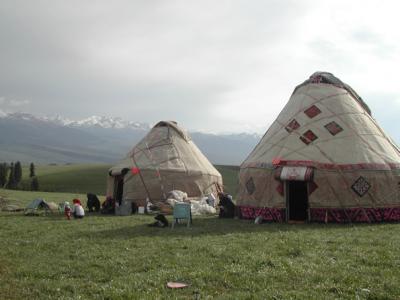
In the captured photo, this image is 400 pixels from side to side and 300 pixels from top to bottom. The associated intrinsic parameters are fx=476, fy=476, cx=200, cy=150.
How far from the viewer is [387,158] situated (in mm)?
15031

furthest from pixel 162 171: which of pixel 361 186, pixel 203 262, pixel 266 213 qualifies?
pixel 203 262

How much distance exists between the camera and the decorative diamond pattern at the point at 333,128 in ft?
51.9

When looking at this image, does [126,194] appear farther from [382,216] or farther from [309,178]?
[382,216]

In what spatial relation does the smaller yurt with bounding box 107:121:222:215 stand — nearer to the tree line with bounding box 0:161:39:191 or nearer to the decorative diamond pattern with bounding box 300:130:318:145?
the decorative diamond pattern with bounding box 300:130:318:145

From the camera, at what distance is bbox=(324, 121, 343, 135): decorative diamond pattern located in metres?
15.8

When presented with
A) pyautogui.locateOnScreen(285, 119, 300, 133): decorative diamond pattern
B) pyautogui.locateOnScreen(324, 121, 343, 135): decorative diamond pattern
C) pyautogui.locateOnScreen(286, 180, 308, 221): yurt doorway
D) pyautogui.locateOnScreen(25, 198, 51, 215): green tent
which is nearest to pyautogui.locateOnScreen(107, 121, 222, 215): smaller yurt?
pyautogui.locateOnScreen(25, 198, 51, 215): green tent

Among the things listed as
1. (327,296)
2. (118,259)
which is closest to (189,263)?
(118,259)

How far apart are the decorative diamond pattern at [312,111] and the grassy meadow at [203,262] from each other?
5074 mm

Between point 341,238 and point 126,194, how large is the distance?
1275cm

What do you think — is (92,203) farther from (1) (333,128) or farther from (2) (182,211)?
(1) (333,128)

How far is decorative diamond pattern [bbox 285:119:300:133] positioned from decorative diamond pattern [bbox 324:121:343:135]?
101cm

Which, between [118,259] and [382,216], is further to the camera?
[382,216]

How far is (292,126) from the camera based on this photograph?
16.6m

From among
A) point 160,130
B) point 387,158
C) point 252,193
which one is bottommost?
point 252,193
